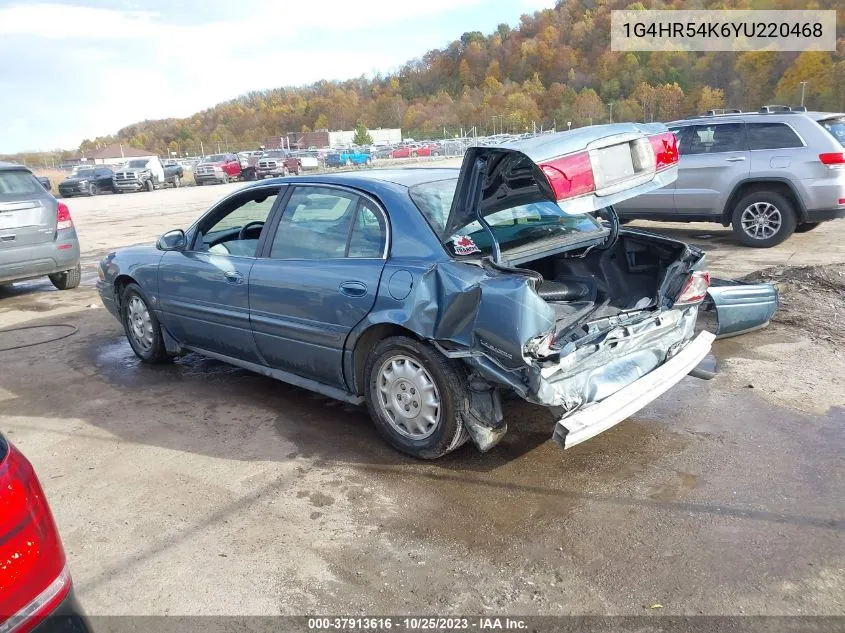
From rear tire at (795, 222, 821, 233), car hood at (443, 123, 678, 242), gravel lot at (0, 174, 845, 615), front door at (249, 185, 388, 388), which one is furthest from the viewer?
rear tire at (795, 222, 821, 233)

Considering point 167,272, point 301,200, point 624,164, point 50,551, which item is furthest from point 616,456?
point 167,272

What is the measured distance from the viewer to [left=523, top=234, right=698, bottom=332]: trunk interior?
182 inches

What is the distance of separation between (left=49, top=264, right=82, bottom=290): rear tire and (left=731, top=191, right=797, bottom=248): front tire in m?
9.27

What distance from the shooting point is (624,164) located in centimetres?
372

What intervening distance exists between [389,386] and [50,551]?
230 cm

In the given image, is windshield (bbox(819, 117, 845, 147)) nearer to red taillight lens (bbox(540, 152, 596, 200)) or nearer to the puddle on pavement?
red taillight lens (bbox(540, 152, 596, 200))

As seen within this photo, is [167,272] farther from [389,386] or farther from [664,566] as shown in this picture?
[664,566]

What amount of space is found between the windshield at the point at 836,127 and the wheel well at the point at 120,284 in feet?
29.8

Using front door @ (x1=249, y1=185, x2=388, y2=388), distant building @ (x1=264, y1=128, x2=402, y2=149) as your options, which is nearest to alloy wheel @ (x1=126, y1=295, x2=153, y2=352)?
front door @ (x1=249, y1=185, x2=388, y2=388)

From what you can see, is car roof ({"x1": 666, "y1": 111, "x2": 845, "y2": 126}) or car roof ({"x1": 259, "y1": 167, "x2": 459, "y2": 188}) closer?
car roof ({"x1": 259, "y1": 167, "x2": 459, "y2": 188})

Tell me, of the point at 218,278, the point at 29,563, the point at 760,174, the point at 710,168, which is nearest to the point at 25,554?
the point at 29,563

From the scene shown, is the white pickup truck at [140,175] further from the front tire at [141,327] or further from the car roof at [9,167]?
the front tire at [141,327]

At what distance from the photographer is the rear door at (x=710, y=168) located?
9672mm

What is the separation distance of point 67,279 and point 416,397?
7416mm
